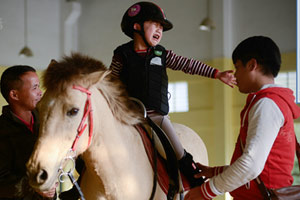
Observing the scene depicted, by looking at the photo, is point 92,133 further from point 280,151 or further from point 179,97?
point 179,97

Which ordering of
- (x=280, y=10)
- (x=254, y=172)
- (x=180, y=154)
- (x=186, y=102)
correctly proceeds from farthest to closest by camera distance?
(x=186, y=102) < (x=280, y=10) < (x=180, y=154) < (x=254, y=172)

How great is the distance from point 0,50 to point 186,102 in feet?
14.6

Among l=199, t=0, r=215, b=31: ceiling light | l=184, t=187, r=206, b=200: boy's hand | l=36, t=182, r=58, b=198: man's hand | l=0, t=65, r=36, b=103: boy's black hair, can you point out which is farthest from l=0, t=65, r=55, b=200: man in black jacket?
l=199, t=0, r=215, b=31: ceiling light

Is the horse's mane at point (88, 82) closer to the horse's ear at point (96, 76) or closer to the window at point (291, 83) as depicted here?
the horse's ear at point (96, 76)

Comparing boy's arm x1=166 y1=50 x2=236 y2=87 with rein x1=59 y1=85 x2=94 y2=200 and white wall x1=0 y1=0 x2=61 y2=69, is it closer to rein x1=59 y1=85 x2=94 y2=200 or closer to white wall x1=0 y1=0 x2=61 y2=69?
rein x1=59 y1=85 x2=94 y2=200

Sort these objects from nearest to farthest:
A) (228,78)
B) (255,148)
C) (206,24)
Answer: (255,148)
(228,78)
(206,24)

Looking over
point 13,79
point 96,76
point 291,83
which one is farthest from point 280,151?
point 291,83

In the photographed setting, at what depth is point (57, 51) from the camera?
9.39m

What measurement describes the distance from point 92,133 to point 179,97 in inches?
263

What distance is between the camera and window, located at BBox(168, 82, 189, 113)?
803 centimetres

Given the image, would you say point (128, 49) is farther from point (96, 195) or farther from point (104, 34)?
point (104, 34)

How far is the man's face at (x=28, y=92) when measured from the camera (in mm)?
2096

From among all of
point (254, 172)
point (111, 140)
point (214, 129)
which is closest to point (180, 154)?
point (111, 140)

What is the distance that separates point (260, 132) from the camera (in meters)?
1.32
